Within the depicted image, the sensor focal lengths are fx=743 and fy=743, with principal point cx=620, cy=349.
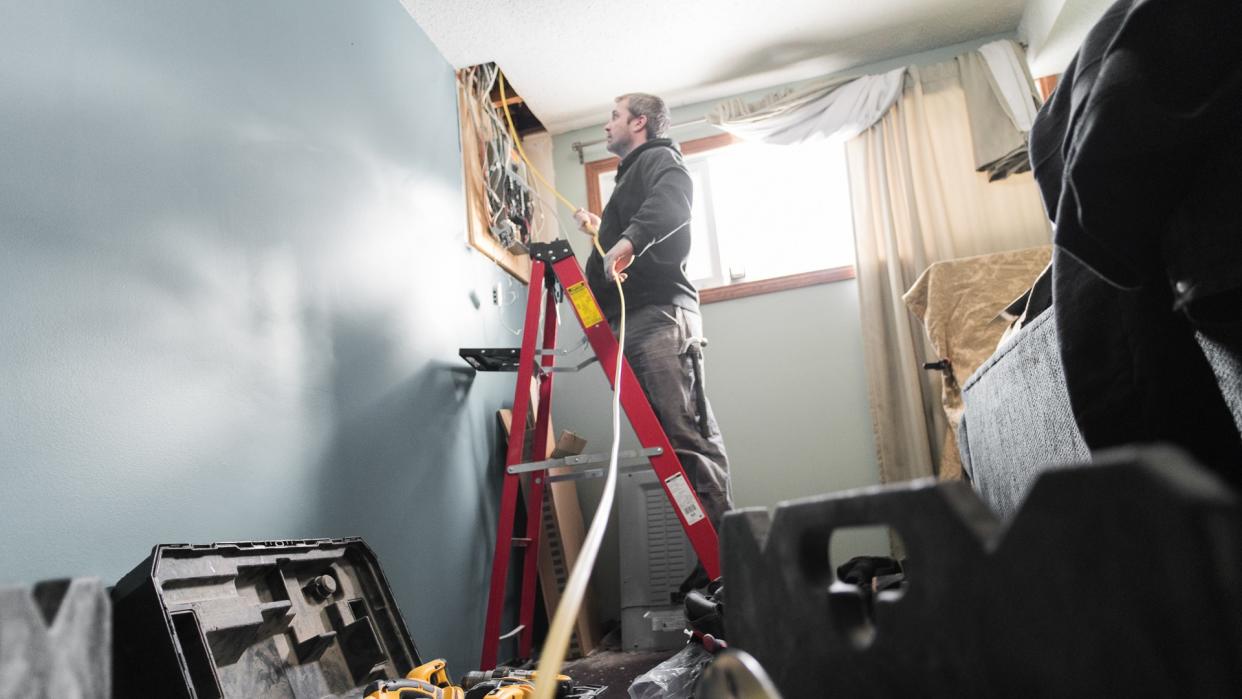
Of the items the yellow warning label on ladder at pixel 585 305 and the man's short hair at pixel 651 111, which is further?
the man's short hair at pixel 651 111

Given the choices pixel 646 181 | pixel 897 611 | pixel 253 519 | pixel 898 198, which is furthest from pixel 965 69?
pixel 897 611

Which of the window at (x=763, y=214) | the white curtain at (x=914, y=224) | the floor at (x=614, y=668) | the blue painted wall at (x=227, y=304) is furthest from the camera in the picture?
the window at (x=763, y=214)

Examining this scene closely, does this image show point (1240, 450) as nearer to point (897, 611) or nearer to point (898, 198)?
point (897, 611)

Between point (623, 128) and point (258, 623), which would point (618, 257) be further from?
point (258, 623)

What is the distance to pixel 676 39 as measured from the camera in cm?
304

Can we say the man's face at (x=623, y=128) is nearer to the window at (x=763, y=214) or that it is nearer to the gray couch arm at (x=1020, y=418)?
the window at (x=763, y=214)

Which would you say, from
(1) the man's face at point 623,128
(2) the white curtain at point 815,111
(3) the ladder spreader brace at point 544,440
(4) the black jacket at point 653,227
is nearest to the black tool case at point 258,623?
(3) the ladder spreader brace at point 544,440

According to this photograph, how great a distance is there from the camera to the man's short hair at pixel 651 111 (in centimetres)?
265

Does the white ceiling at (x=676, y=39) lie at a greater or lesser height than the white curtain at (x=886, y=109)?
greater

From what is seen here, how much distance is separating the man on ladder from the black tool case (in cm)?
99

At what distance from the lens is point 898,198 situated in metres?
3.13

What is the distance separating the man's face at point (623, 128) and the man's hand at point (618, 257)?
70cm

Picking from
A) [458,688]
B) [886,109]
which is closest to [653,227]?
[458,688]

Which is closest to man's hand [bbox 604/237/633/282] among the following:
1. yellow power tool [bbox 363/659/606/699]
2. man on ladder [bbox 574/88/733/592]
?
man on ladder [bbox 574/88/733/592]
